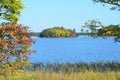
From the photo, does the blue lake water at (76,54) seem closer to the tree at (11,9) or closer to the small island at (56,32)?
the tree at (11,9)

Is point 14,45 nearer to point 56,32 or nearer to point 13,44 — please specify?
point 13,44

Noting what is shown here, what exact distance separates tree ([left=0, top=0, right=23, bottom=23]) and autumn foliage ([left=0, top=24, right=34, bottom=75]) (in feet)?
3.09

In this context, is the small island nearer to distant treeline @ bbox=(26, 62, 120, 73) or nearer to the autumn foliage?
distant treeline @ bbox=(26, 62, 120, 73)

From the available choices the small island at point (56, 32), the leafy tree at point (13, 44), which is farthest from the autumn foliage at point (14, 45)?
the small island at point (56, 32)

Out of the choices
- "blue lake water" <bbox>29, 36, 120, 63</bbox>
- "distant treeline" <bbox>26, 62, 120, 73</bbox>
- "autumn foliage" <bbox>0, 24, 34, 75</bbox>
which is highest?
"autumn foliage" <bbox>0, 24, 34, 75</bbox>

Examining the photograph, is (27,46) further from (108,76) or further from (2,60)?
(108,76)

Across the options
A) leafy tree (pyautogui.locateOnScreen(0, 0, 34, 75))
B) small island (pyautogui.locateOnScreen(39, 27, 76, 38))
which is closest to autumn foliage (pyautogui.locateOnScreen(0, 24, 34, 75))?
leafy tree (pyautogui.locateOnScreen(0, 0, 34, 75))

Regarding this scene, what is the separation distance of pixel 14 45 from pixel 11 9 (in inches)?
94.0

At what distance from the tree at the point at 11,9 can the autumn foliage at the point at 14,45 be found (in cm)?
94

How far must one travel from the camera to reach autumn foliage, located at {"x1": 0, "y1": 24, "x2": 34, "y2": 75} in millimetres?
22109

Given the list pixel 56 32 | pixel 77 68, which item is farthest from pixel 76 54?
pixel 56 32

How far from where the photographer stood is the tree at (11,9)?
23.2 m

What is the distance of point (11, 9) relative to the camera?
23453 millimetres

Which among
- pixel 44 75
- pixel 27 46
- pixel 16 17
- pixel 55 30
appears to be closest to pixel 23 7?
pixel 16 17
